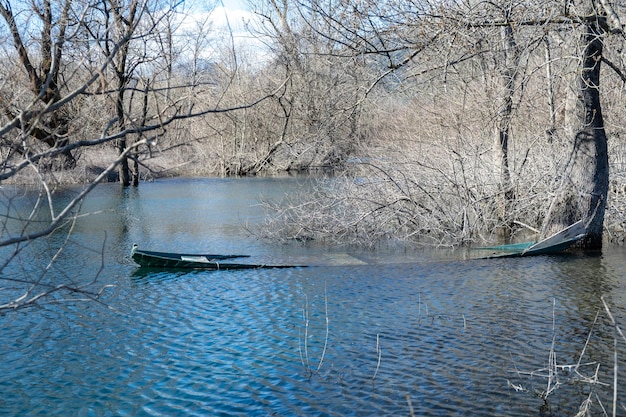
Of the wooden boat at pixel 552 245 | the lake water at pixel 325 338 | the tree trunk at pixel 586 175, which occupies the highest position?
the tree trunk at pixel 586 175

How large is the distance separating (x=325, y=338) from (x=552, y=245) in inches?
246

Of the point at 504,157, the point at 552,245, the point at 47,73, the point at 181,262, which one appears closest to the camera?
the point at 47,73

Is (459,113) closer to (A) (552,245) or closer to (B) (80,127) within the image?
(A) (552,245)

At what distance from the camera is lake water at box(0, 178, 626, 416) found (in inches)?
243

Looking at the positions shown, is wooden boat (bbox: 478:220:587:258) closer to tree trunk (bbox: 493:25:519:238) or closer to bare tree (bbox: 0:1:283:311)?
tree trunk (bbox: 493:25:519:238)

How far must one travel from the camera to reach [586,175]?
40.8 ft

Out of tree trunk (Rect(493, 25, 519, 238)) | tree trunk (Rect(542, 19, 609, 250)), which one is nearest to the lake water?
tree trunk (Rect(542, 19, 609, 250))

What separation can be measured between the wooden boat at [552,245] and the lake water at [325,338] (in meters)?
0.26

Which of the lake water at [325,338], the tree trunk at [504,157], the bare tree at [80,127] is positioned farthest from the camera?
the tree trunk at [504,157]

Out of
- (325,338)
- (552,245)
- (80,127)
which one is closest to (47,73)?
(80,127)

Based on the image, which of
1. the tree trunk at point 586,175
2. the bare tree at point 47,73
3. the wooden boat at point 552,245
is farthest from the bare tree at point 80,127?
the tree trunk at point 586,175

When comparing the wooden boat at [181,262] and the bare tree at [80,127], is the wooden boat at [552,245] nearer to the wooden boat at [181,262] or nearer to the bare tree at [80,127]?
the wooden boat at [181,262]

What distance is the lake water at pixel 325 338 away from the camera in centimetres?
618

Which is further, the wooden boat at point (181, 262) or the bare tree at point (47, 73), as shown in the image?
the wooden boat at point (181, 262)
